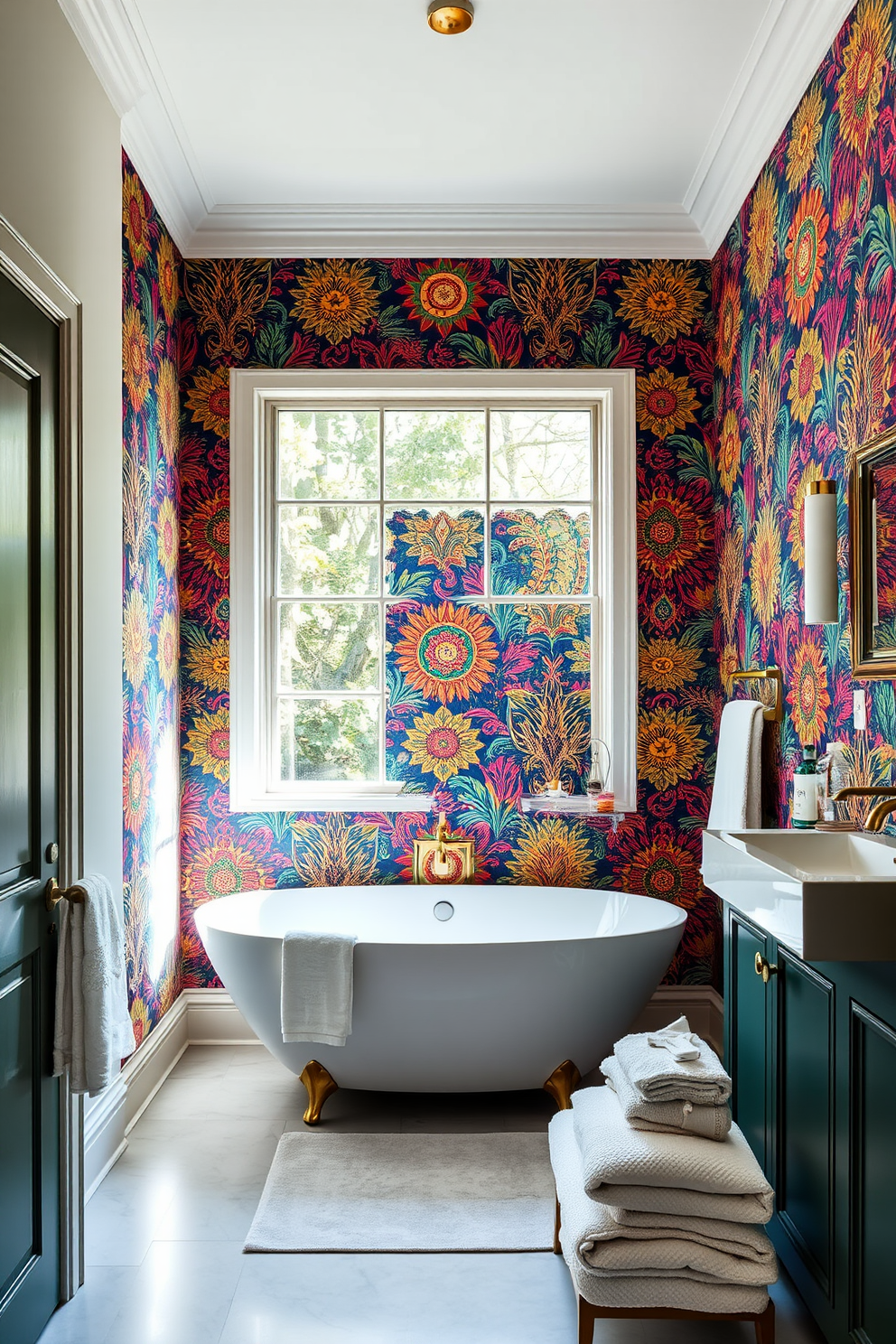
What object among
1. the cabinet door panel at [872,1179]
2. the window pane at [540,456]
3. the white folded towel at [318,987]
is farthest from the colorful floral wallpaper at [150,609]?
the cabinet door panel at [872,1179]

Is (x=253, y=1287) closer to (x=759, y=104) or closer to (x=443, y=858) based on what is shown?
(x=443, y=858)

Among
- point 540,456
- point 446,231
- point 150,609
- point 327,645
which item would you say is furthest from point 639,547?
point 150,609

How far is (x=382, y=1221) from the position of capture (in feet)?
8.12

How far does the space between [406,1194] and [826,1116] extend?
1.21m

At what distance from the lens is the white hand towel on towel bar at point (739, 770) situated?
118 inches

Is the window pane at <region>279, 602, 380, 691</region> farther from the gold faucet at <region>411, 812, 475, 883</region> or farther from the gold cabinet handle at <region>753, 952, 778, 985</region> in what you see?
the gold cabinet handle at <region>753, 952, 778, 985</region>

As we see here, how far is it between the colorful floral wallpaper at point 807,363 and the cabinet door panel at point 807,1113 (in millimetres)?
542

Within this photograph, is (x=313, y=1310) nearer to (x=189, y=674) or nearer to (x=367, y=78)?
(x=189, y=674)

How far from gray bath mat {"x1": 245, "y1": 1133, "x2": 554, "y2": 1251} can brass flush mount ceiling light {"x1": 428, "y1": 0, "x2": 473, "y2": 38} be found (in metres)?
2.95

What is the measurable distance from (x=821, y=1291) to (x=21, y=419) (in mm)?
2239

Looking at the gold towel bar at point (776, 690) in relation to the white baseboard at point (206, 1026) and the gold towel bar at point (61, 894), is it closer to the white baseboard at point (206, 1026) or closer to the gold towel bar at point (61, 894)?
the white baseboard at point (206, 1026)

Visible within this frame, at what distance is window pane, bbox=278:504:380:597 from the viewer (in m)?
3.85

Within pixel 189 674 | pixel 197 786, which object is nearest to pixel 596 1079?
pixel 197 786

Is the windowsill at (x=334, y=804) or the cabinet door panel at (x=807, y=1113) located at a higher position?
the windowsill at (x=334, y=804)
